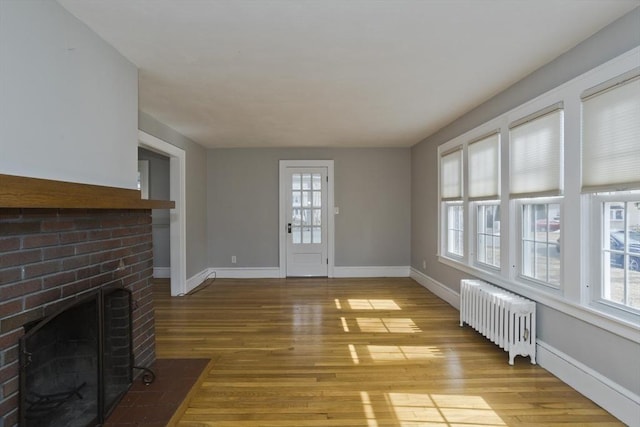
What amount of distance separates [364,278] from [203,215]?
3035mm

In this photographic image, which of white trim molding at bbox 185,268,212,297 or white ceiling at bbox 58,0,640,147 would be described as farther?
white trim molding at bbox 185,268,212,297

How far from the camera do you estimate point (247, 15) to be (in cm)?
187

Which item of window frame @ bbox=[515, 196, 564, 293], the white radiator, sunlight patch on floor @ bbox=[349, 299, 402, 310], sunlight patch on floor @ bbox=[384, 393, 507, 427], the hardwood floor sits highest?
window frame @ bbox=[515, 196, 564, 293]

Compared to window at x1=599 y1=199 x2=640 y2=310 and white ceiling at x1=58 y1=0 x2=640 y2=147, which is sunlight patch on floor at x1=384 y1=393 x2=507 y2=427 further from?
white ceiling at x1=58 y1=0 x2=640 y2=147

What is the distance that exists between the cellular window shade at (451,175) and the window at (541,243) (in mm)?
1199

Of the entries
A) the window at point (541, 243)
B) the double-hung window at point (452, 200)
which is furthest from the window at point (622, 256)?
the double-hung window at point (452, 200)

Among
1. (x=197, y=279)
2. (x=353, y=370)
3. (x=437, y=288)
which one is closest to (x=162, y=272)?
(x=197, y=279)

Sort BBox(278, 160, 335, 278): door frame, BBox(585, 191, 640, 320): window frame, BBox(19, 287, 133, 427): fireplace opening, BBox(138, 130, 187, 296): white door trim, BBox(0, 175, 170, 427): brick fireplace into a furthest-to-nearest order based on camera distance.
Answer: BBox(278, 160, 335, 278): door frame, BBox(138, 130, 187, 296): white door trim, BBox(585, 191, 640, 320): window frame, BBox(19, 287, 133, 427): fireplace opening, BBox(0, 175, 170, 427): brick fireplace

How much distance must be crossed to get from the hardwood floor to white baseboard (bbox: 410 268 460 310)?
126 millimetres

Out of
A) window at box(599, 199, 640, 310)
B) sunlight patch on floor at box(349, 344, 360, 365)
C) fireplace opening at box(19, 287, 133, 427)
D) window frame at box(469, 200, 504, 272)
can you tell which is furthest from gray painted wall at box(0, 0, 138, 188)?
window frame at box(469, 200, 504, 272)

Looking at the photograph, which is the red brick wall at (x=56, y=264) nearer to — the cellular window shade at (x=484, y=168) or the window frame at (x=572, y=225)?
the window frame at (x=572, y=225)

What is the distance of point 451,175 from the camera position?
14.1ft

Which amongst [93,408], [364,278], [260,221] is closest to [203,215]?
[260,221]

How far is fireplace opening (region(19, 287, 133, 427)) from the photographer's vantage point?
152 centimetres
